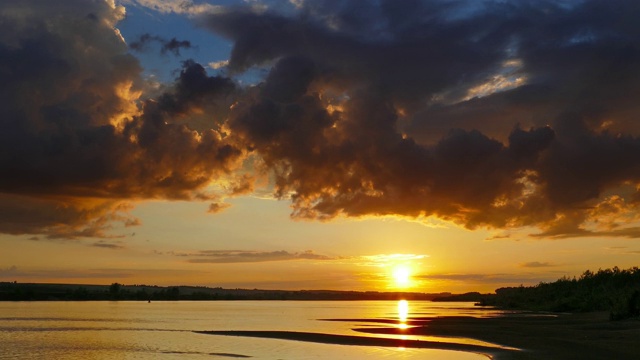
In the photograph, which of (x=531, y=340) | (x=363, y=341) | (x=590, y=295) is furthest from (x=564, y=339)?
(x=590, y=295)

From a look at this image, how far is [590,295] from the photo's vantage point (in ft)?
345

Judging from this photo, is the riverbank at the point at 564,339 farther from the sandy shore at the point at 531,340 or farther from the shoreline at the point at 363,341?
the shoreline at the point at 363,341

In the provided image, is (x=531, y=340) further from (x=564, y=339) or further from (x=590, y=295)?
(x=590, y=295)

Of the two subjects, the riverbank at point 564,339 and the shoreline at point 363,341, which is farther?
the shoreline at point 363,341

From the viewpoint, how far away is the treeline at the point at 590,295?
218 feet

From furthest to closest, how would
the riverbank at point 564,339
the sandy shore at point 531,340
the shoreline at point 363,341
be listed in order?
the shoreline at point 363,341, the sandy shore at point 531,340, the riverbank at point 564,339

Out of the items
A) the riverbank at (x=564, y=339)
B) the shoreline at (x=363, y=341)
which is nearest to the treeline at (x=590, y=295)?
the riverbank at (x=564, y=339)

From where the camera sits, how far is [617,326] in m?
56.3

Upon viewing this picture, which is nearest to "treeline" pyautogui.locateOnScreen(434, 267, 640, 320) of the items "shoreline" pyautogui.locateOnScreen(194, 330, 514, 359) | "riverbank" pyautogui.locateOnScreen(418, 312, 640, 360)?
"riverbank" pyautogui.locateOnScreen(418, 312, 640, 360)

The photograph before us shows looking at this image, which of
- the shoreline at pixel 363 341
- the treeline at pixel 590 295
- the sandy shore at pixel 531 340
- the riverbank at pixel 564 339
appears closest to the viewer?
the riverbank at pixel 564 339

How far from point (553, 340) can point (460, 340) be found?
318 inches

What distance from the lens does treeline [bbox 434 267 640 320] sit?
6638cm

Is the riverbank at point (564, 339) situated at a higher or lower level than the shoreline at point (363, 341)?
higher

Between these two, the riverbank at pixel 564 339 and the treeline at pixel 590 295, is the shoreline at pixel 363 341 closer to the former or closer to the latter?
the riverbank at pixel 564 339
